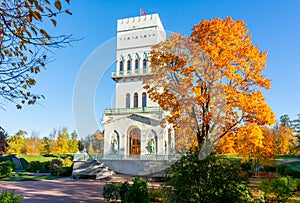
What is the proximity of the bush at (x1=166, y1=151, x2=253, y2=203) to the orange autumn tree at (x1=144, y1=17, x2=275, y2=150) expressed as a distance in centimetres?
348

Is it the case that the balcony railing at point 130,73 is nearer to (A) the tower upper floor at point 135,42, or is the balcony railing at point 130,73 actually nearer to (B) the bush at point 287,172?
(A) the tower upper floor at point 135,42

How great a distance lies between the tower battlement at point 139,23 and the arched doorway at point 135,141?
10971 millimetres

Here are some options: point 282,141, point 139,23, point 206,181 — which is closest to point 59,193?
point 206,181

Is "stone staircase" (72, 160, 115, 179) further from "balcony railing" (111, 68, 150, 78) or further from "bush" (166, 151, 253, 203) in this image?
"bush" (166, 151, 253, 203)

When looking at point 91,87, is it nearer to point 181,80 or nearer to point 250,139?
point 181,80

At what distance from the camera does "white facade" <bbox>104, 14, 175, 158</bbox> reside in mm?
22328

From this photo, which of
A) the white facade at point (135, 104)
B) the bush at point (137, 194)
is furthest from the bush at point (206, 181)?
the white facade at point (135, 104)

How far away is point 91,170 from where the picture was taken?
2117 centimetres

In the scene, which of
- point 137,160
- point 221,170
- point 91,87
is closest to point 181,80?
point 91,87

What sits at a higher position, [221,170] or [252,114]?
[252,114]

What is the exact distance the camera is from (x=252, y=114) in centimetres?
962

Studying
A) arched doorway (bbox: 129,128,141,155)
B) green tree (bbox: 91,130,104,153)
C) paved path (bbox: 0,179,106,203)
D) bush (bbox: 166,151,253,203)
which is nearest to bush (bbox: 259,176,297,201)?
bush (bbox: 166,151,253,203)

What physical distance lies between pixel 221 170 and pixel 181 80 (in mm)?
5546

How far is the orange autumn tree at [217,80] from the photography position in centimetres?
959
